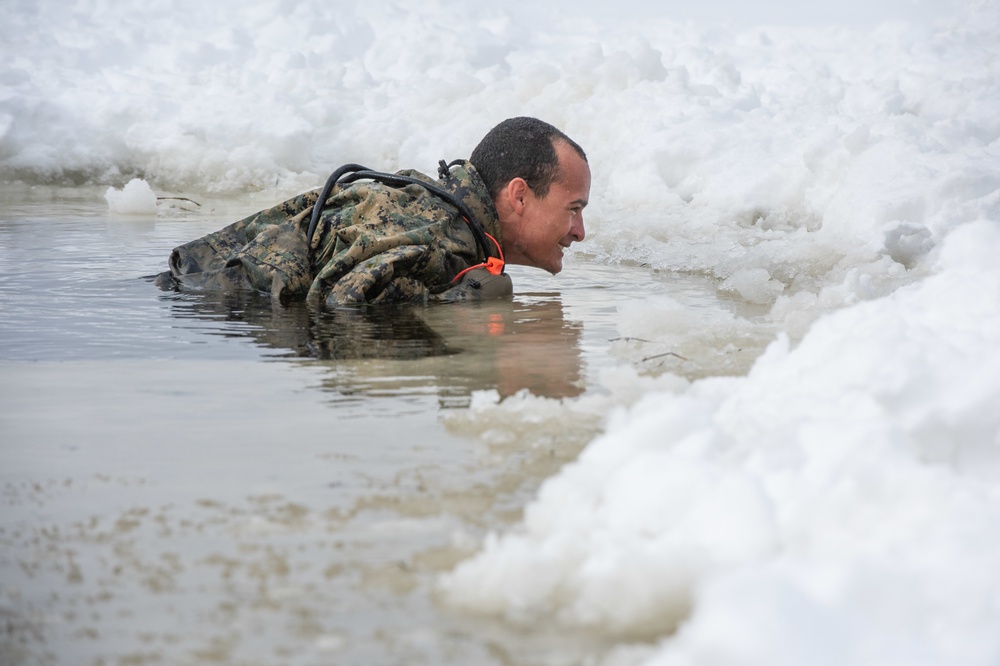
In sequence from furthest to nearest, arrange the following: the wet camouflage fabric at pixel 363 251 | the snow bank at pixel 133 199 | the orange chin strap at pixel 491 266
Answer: the snow bank at pixel 133 199, the orange chin strap at pixel 491 266, the wet camouflage fabric at pixel 363 251

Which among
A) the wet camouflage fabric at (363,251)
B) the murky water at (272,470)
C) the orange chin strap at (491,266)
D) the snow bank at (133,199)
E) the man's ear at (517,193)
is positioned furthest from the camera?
the snow bank at (133,199)

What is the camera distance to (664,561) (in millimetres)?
1428

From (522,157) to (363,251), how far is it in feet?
2.73

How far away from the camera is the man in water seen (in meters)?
4.23

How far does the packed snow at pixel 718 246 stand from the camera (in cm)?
140

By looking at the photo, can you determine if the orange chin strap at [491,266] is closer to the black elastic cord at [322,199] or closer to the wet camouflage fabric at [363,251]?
the wet camouflage fabric at [363,251]

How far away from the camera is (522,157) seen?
4.66 m

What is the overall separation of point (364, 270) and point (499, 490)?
2370 millimetres

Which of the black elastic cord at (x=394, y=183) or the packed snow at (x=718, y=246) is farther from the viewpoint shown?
the black elastic cord at (x=394, y=183)

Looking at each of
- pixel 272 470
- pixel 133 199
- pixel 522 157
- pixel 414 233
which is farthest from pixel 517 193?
pixel 133 199

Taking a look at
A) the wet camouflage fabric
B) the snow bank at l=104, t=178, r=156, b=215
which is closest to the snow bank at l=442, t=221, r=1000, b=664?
the wet camouflage fabric

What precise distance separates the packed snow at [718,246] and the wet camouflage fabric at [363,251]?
82 centimetres

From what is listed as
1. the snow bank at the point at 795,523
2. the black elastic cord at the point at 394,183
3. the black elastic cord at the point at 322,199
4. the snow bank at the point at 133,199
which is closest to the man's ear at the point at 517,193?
the black elastic cord at the point at 394,183

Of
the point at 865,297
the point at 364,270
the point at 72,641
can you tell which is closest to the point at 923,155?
the point at 865,297
